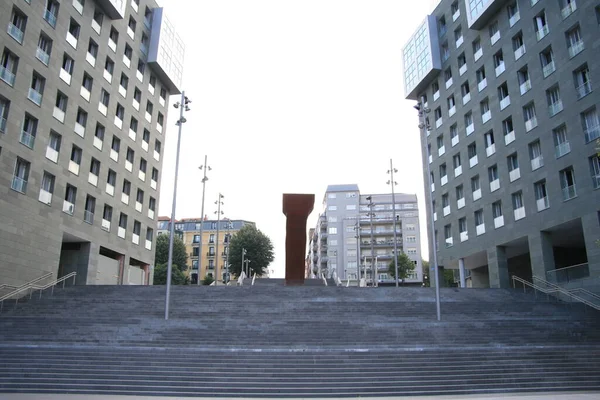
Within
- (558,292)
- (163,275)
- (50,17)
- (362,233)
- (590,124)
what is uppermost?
(50,17)

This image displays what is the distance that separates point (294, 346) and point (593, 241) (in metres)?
18.8

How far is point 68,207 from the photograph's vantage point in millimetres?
32438

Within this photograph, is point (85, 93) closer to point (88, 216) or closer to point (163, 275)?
point (88, 216)

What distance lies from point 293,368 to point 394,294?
11.8 metres

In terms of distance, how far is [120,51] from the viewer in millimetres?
39719

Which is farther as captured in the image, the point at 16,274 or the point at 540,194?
the point at 540,194

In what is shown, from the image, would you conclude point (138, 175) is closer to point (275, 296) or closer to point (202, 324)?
point (275, 296)

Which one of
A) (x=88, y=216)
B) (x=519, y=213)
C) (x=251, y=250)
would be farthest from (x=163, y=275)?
(x=519, y=213)

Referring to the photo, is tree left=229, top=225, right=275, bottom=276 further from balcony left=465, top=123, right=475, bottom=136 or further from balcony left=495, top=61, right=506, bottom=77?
balcony left=495, top=61, right=506, bottom=77

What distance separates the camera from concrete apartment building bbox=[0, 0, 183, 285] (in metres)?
27.9

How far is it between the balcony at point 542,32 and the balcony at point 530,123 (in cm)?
527

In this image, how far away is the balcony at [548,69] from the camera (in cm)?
3155

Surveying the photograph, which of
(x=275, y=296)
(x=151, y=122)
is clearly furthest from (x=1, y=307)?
(x=151, y=122)

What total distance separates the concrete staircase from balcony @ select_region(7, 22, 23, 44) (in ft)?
48.4
